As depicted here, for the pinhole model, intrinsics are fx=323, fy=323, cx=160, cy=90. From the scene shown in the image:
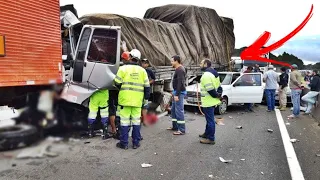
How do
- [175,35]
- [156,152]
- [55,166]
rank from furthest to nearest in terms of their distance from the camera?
[175,35]
[156,152]
[55,166]

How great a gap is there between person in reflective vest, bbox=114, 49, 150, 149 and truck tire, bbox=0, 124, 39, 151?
8.79 ft

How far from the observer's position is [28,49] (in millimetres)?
6105

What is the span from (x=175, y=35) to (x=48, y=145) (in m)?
9.40

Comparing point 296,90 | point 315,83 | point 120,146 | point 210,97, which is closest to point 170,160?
point 120,146

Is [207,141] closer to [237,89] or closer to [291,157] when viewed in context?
[291,157]

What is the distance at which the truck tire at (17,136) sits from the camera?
93.1 inches

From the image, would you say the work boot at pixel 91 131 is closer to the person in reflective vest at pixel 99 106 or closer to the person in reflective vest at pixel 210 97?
the person in reflective vest at pixel 99 106

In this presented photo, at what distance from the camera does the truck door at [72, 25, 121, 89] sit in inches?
246

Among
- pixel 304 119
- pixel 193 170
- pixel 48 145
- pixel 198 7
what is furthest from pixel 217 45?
pixel 48 145

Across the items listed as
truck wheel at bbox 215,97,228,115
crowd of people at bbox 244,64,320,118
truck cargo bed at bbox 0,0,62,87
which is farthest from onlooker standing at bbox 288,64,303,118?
truck cargo bed at bbox 0,0,62,87

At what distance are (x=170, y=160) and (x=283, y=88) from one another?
8239 mm

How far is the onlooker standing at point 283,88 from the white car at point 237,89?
88 cm

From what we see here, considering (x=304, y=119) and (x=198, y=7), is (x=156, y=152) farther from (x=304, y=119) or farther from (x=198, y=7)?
(x=198, y=7)

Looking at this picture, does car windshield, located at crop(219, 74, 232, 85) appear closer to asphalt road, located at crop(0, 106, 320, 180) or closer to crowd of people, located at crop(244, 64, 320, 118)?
crowd of people, located at crop(244, 64, 320, 118)
